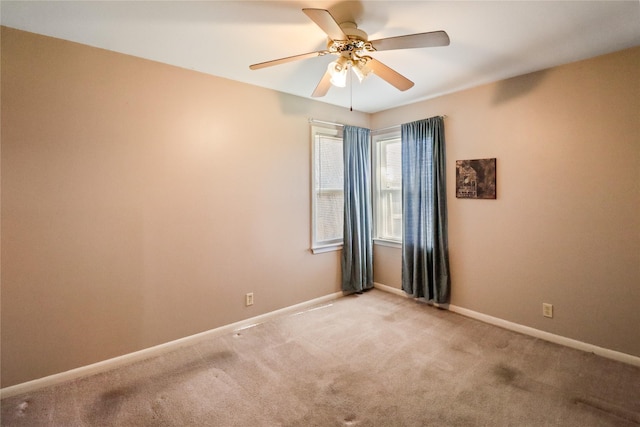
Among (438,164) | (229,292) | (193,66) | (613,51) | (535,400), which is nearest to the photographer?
(535,400)

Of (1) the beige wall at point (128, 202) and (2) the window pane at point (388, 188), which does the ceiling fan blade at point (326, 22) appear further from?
(2) the window pane at point (388, 188)

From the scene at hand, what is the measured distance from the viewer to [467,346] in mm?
2676

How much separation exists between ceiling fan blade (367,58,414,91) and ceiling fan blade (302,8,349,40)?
309mm

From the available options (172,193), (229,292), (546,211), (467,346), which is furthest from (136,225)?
(546,211)

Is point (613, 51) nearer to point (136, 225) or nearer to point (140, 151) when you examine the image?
point (140, 151)

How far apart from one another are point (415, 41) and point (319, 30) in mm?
726

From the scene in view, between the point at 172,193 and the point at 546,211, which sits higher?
the point at 172,193

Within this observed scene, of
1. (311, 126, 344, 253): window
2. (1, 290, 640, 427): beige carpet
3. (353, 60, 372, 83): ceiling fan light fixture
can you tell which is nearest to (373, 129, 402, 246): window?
(311, 126, 344, 253): window

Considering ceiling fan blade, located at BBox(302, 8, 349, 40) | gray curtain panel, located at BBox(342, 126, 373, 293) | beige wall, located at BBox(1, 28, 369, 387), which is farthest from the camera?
gray curtain panel, located at BBox(342, 126, 373, 293)

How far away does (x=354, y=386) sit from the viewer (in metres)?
2.14

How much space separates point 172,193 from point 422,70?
2548mm

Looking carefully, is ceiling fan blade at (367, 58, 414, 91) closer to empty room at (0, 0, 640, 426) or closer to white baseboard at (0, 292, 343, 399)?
empty room at (0, 0, 640, 426)

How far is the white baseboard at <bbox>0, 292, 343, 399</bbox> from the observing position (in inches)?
82.4

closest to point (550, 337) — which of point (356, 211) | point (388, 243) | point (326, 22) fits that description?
point (388, 243)
